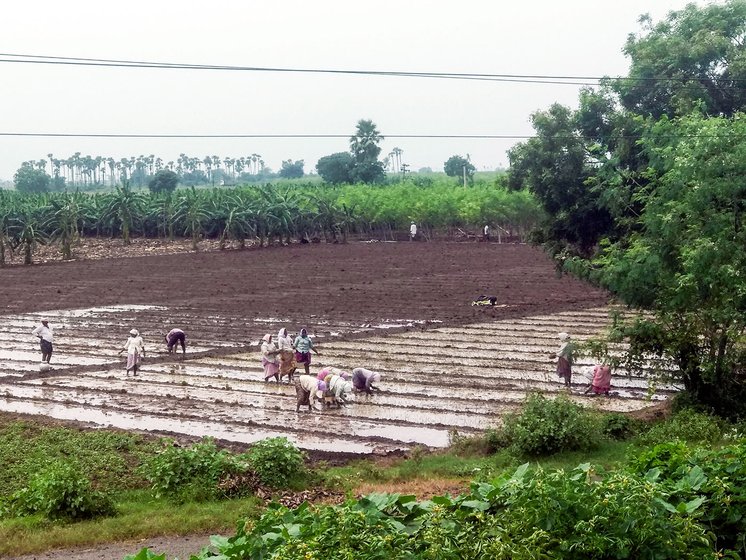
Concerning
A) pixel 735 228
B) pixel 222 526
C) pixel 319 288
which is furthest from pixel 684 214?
pixel 319 288

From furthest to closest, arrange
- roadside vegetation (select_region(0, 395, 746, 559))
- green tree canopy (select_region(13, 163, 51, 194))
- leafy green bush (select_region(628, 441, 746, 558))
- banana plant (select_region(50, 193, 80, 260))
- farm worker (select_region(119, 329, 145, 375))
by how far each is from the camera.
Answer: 1. green tree canopy (select_region(13, 163, 51, 194))
2. banana plant (select_region(50, 193, 80, 260))
3. farm worker (select_region(119, 329, 145, 375))
4. leafy green bush (select_region(628, 441, 746, 558))
5. roadside vegetation (select_region(0, 395, 746, 559))

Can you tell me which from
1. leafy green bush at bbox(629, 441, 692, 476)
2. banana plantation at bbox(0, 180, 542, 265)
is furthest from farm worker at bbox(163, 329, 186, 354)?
banana plantation at bbox(0, 180, 542, 265)

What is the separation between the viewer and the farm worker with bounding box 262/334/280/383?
64.5 ft

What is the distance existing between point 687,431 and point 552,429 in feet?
6.39

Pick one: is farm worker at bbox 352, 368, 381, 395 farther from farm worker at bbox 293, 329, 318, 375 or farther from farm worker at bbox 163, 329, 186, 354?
farm worker at bbox 163, 329, 186, 354

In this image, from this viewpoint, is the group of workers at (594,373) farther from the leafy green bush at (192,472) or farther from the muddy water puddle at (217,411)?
the leafy green bush at (192,472)

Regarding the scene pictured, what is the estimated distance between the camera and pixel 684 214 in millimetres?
14773

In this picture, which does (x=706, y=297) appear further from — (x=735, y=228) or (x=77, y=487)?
(x=77, y=487)

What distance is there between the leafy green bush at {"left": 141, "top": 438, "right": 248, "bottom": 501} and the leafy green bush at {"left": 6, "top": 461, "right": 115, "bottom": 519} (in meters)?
0.79

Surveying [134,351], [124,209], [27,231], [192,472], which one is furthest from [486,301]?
[124,209]

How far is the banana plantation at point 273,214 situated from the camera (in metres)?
57.8

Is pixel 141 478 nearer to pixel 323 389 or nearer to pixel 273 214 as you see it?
pixel 323 389

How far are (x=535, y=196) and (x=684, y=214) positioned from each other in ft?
19.6

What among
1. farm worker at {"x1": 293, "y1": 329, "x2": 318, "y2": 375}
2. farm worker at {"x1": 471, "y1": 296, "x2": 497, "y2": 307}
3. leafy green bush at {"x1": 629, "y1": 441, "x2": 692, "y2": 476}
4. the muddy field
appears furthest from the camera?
farm worker at {"x1": 471, "y1": 296, "x2": 497, "y2": 307}
